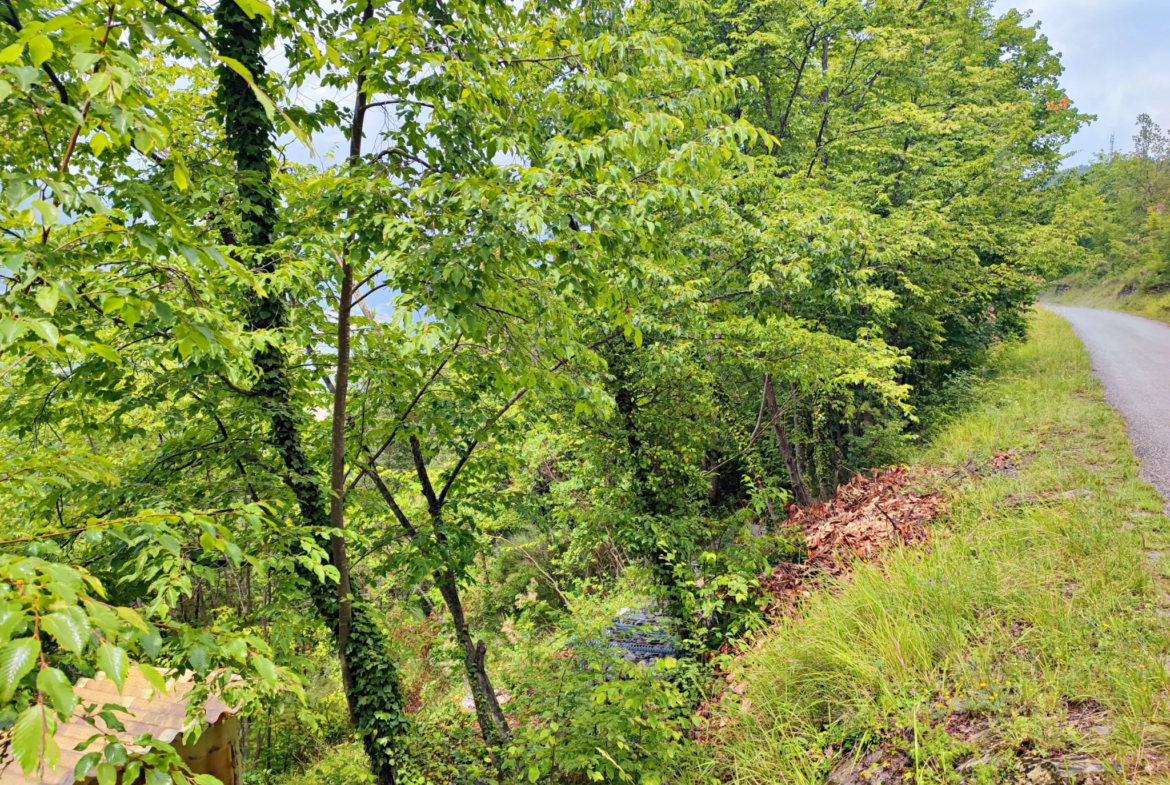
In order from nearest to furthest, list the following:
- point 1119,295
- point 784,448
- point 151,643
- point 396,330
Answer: point 151,643 → point 396,330 → point 784,448 → point 1119,295

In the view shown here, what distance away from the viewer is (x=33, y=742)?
984 millimetres

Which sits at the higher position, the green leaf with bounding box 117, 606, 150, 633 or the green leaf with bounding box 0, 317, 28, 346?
the green leaf with bounding box 0, 317, 28, 346

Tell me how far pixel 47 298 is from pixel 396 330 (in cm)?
328

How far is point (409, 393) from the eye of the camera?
4.79 m

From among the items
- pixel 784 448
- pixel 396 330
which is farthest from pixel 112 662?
pixel 784 448

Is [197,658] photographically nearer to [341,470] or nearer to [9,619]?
[9,619]

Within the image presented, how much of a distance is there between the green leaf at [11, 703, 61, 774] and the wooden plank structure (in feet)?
11.7

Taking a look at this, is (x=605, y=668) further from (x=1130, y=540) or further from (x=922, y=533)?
(x=1130, y=540)

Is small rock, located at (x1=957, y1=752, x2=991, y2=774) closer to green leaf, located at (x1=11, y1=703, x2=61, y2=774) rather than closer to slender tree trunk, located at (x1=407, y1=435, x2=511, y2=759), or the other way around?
green leaf, located at (x1=11, y1=703, x2=61, y2=774)

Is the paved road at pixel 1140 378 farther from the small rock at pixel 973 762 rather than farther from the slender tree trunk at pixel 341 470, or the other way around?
the slender tree trunk at pixel 341 470

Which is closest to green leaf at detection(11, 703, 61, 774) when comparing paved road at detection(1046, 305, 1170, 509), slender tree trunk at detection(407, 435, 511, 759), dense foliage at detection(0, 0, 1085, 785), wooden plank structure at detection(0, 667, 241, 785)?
dense foliage at detection(0, 0, 1085, 785)

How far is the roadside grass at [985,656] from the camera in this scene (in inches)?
102

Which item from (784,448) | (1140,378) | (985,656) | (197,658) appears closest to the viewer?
(197,658)

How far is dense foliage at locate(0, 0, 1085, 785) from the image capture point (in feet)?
5.44
